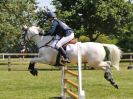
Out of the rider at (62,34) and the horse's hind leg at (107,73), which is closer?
the rider at (62,34)

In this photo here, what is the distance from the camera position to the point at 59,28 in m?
11.0

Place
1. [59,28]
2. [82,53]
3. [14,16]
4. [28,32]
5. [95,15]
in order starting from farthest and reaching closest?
[14,16]
[95,15]
[28,32]
[82,53]
[59,28]

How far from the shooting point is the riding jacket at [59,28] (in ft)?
35.7

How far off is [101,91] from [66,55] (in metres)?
2.59

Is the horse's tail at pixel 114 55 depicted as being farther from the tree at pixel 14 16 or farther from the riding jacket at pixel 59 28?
the tree at pixel 14 16

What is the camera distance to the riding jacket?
1087cm

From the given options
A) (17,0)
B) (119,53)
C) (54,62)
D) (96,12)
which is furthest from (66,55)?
(17,0)

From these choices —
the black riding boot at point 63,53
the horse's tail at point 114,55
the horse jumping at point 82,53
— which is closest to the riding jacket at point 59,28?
the horse jumping at point 82,53

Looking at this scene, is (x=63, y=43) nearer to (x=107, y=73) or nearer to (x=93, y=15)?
(x=107, y=73)

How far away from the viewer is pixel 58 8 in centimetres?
4138

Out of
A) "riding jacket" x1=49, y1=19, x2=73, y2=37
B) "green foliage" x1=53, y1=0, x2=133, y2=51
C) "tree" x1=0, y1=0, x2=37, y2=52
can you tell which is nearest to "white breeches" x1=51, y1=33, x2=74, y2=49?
"riding jacket" x1=49, y1=19, x2=73, y2=37

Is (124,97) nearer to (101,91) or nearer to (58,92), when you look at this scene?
(101,91)

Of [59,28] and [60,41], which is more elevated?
[59,28]

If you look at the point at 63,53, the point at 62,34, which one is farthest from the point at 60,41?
the point at 63,53
